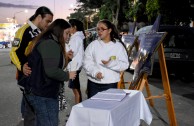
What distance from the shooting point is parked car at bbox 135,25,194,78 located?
12102 mm

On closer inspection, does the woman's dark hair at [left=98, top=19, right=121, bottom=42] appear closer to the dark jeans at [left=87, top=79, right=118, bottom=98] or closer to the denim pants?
the dark jeans at [left=87, top=79, right=118, bottom=98]

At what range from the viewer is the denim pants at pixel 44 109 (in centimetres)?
363

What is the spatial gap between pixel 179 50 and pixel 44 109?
30.0ft

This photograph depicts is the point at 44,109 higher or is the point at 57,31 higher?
the point at 57,31

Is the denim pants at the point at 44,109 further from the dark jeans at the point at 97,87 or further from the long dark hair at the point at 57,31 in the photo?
the dark jeans at the point at 97,87

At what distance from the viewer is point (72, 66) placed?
231 inches

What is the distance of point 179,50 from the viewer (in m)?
12.1

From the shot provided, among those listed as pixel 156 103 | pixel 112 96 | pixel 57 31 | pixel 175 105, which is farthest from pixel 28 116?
pixel 175 105

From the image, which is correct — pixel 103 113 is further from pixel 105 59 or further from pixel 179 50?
pixel 179 50

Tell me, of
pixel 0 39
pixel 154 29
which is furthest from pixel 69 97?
pixel 0 39

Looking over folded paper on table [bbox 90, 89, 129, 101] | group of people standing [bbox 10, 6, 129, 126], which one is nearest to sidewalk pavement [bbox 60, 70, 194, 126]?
group of people standing [bbox 10, 6, 129, 126]

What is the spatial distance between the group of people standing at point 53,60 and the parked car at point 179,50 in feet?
20.4

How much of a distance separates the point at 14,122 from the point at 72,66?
5.25ft

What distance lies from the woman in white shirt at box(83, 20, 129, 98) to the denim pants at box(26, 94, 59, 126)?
1290 millimetres
